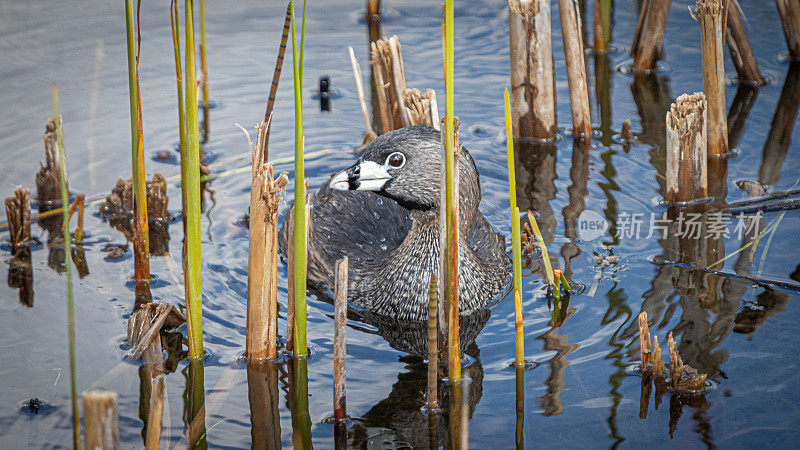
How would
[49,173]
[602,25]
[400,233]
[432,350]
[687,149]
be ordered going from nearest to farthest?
[432,350] → [400,233] → [687,149] → [49,173] → [602,25]

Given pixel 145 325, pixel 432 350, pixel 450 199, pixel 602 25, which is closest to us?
pixel 450 199

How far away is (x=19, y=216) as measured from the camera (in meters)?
5.63

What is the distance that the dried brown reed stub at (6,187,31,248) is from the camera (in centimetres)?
556

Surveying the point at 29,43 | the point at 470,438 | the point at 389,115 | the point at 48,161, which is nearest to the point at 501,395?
the point at 470,438

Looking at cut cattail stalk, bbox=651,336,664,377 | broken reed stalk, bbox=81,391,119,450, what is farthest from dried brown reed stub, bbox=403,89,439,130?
broken reed stalk, bbox=81,391,119,450

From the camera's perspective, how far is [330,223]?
5.82 metres

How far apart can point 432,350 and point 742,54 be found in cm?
542

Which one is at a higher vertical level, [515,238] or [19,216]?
[515,238]

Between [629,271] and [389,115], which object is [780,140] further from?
[389,115]

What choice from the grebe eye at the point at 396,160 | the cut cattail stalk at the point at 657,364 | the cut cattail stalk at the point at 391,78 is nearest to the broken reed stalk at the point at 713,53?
the cut cattail stalk at the point at 391,78

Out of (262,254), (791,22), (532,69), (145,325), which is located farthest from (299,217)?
(791,22)

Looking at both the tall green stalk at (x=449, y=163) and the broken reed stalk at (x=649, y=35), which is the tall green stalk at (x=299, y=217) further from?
the broken reed stalk at (x=649, y=35)

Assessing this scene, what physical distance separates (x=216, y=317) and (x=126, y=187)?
157 cm

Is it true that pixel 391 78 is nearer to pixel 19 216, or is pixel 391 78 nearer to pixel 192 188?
pixel 19 216
